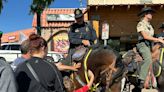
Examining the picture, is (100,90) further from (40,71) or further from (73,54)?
(40,71)

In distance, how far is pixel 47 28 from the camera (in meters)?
36.1

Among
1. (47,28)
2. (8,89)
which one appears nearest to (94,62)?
(8,89)

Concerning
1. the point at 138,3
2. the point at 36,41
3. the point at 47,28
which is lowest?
the point at 47,28

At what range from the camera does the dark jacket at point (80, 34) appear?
8.40 meters

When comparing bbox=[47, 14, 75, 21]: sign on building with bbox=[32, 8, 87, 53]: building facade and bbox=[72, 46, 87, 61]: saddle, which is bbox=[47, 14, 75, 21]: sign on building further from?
bbox=[72, 46, 87, 61]: saddle

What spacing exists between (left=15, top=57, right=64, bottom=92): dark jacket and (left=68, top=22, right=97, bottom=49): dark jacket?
11.9ft

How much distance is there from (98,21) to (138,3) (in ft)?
9.85

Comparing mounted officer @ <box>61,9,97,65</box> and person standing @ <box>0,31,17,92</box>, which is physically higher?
person standing @ <box>0,31,17,92</box>

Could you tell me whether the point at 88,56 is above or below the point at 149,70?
above

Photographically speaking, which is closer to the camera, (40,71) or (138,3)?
(40,71)

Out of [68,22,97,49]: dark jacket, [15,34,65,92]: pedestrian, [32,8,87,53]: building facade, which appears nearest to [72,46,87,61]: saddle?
[68,22,97,49]: dark jacket

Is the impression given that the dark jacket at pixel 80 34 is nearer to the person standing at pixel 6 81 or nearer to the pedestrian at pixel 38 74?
the pedestrian at pixel 38 74

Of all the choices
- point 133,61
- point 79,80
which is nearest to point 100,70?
point 79,80

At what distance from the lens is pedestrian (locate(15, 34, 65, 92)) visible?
180 inches
